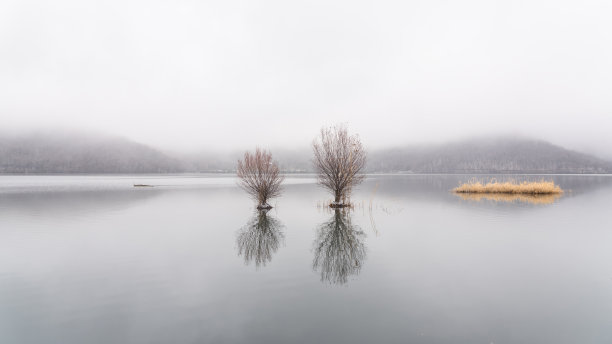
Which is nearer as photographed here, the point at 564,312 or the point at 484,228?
the point at 564,312

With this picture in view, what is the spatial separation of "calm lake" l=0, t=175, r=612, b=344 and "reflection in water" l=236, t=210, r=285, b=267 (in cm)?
13

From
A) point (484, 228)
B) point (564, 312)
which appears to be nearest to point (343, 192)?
point (484, 228)

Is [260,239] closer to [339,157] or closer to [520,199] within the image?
[339,157]

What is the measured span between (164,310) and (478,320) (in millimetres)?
9986

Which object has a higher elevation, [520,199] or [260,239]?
[520,199]

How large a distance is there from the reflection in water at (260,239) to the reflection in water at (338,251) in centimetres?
282

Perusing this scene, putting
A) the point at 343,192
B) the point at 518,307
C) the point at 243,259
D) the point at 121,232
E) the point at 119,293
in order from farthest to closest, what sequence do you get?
the point at 343,192 < the point at 121,232 < the point at 243,259 < the point at 119,293 < the point at 518,307

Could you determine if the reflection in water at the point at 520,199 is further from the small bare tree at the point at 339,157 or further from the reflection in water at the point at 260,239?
the reflection in water at the point at 260,239

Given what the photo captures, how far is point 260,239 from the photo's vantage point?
834 inches

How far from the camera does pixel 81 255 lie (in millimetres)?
16969

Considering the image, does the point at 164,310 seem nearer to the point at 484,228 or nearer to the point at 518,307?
the point at 518,307

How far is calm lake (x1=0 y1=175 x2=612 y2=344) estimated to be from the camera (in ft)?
27.9

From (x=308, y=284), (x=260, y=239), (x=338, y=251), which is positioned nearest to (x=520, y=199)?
(x=338, y=251)

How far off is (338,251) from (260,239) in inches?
245
